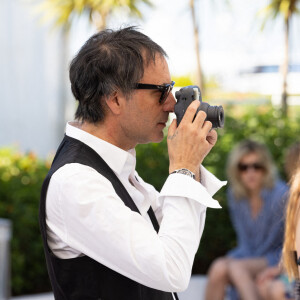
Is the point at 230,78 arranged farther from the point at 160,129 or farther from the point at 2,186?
the point at 160,129

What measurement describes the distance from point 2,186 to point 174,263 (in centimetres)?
405

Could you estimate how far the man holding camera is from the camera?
149 cm

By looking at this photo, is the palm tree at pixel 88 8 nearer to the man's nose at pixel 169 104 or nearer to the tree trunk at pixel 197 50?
the tree trunk at pixel 197 50

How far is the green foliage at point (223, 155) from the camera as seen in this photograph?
5980mm

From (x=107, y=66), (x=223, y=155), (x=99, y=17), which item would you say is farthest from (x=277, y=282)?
(x=99, y=17)

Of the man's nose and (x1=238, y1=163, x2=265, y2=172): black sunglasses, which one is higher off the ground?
the man's nose

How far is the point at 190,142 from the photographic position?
63.3 inches

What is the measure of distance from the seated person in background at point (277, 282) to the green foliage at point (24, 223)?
1.96 meters

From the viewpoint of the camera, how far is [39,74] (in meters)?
12.4

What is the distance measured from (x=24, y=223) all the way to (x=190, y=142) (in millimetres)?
3809

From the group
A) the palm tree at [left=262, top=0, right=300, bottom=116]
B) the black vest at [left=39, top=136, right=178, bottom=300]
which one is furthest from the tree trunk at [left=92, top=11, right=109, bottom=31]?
the black vest at [left=39, top=136, right=178, bottom=300]

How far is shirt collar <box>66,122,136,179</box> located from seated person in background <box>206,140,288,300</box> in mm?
2758

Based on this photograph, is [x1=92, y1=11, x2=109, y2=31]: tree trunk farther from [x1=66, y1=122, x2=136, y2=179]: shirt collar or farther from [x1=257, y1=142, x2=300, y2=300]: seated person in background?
[x1=66, y1=122, x2=136, y2=179]: shirt collar

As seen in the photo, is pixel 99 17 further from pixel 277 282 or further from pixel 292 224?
pixel 292 224
